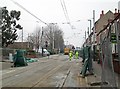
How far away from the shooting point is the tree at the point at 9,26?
63.3 meters

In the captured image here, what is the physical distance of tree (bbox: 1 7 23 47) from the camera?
63325 mm

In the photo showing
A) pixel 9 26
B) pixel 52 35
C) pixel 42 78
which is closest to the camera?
pixel 42 78

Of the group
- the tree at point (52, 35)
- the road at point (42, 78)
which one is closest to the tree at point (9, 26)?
the road at point (42, 78)

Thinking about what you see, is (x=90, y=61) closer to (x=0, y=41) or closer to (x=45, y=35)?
(x=0, y=41)

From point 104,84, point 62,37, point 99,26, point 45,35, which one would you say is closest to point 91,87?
point 104,84

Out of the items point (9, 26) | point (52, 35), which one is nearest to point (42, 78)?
point (9, 26)

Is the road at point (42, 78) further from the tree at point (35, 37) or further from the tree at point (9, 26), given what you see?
the tree at point (35, 37)

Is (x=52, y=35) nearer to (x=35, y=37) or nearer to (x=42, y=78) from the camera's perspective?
(x=35, y=37)

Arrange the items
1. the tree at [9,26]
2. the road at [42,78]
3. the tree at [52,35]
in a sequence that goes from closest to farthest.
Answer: the road at [42,78] → the tree at [9,26] → the tree at [52,35]

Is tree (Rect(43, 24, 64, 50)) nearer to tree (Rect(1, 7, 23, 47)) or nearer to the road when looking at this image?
tree (Rect(1, 7, 23, 47))

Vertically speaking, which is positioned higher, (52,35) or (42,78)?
(52,35)

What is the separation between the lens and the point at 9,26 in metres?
65.0

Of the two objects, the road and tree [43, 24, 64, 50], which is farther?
tree [43, 24, 64, 50]

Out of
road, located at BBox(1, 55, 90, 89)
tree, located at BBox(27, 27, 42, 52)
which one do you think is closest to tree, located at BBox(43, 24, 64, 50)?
tree, located at BBox(27, 27, 42, 52)
